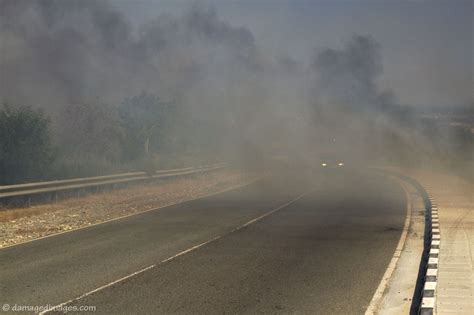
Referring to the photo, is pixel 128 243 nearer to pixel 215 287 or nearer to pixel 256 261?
pixel 256 261

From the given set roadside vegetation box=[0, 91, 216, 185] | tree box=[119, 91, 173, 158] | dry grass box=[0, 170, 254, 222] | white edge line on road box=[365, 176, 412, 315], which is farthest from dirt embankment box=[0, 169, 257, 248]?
tree box=[119, 91, 173, 158]

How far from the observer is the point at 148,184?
1072 inches

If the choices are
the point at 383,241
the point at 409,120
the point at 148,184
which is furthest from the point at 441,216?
the point at 409,120

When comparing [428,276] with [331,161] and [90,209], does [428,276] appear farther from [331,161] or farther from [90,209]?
[331,161]

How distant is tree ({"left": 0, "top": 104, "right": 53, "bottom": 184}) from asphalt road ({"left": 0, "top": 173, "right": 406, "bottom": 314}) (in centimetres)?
1008

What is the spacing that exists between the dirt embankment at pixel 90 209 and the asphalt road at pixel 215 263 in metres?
1.18

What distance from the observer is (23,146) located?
1001 inches

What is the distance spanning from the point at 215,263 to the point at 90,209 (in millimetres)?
9767

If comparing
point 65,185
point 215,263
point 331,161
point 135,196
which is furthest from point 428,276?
point 331,161

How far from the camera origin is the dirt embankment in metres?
14.0

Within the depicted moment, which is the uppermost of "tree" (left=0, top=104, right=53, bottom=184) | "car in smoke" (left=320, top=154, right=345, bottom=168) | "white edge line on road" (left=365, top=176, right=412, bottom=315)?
"tree" (left=0, top=104, right=53, bottom=184)

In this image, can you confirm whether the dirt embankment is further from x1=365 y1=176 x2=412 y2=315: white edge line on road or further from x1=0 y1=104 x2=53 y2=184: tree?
x1=365 y1=176 x2=412 y2=315: white edge line on road

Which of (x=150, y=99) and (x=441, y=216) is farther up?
(x=150, y=99)

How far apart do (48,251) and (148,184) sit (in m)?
16.5
